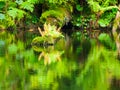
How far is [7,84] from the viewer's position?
40.5 feet

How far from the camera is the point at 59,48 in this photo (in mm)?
21438

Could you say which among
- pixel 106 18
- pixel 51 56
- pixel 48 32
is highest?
pixel 48 32

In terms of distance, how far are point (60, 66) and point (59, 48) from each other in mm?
5985

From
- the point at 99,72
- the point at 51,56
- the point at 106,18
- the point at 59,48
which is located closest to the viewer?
the point at 99,72

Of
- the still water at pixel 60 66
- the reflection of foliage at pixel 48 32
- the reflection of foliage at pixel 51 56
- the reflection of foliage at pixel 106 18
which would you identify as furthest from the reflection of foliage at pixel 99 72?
the reflection of foliage at pixel 106 18

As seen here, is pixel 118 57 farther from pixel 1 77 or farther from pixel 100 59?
pixel 1 77

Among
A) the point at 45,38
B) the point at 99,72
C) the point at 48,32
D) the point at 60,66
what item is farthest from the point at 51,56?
the point at 99,72

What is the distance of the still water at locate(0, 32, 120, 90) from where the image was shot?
1233 cm

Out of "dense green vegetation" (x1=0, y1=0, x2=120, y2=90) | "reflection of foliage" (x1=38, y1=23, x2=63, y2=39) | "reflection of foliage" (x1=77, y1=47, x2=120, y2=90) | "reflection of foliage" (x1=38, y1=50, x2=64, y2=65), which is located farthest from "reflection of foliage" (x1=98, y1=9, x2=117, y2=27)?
"reflection of foliage" (x1=77, y1=47, x2=120, y2=90)

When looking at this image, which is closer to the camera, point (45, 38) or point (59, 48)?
point (59, 48)

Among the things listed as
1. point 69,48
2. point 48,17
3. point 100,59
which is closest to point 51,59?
point 100,59

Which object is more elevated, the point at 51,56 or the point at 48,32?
the point at 48,32

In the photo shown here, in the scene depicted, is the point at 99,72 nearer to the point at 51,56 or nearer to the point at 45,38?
the point at 51,56

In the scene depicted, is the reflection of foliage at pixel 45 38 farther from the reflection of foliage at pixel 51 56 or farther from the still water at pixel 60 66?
the reflection of foliage at pixel 51 56
